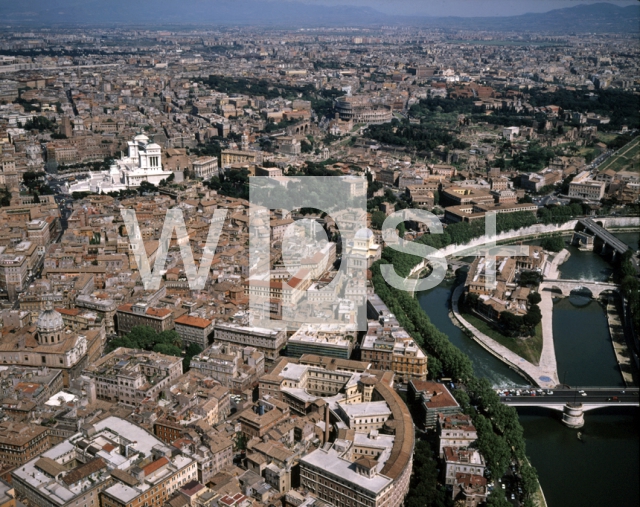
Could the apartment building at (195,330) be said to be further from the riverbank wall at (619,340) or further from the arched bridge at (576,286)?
the arched bridge at (576,286)

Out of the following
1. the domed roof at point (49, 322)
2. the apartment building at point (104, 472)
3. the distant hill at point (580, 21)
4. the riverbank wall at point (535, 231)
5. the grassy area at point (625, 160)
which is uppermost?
the distant hill at point (580, 21)

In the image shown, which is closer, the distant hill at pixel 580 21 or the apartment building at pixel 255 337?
the apartment building at pixel 255 337

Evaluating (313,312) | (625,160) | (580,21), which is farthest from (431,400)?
(580,21)

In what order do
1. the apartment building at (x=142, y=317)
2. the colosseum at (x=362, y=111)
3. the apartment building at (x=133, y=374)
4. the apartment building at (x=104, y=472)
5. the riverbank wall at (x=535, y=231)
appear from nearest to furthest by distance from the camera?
the apartment building at (x=104, y=472) < the apartment building at (x=133, y=374) < the apartment building at (x=142, y=317) < the riverbank wall at (x=535, y=231) < the colosseum at (x=362, y=111)

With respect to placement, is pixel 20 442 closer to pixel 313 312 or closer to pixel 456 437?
pixel 456 437

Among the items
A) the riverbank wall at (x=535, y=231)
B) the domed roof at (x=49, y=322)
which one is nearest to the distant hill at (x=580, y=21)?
the riverbank wall at (x=535, y=231)

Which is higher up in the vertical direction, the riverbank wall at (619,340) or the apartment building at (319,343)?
the apartment building at (319,343)
